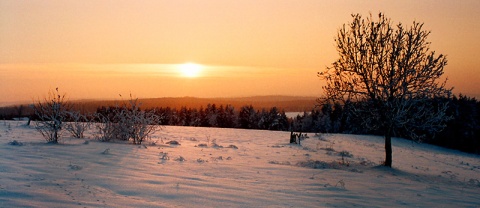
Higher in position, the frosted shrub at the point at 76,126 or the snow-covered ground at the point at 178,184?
the frosted shrub at the point at 76,126

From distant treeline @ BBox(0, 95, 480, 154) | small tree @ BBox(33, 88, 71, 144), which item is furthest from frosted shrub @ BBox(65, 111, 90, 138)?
distant treeline @ BBox(0, 95, 480, 154)

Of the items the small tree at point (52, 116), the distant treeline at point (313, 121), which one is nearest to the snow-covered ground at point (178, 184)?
the small tree at point (52, 116)

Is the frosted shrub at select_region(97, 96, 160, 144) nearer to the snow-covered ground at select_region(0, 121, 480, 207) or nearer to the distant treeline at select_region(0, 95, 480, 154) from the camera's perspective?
the snow-covered ground at select_region(0, 121, 480, 207)

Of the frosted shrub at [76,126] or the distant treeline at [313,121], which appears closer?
the frosted shrub at [76,126]

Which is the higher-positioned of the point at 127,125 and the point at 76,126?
the point at 127,125

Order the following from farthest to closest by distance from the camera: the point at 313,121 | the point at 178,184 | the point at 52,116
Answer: the point at 313,121 → the point at 52,116 → the point at 178,184

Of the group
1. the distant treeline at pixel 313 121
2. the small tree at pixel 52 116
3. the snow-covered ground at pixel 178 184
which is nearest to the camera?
the snow-covered ground at pixel 178 184

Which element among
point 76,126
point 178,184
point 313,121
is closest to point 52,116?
point 76,126

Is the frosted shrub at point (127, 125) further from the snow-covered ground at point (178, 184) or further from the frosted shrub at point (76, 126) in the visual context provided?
the snow-covered ground at point (178, 184)

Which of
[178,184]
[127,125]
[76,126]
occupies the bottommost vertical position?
[178,184]

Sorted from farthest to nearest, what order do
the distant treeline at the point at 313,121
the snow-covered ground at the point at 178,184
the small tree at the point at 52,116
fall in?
the distant treeline at the point at 313,121 → the small tree at the point at 52,116 → the snow-covered ground at the point at 178,184

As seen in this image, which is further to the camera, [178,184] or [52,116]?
[52,116]

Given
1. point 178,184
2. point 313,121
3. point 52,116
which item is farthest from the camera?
point 313,121

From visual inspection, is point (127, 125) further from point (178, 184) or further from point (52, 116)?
point (178, 184)
